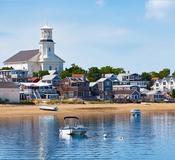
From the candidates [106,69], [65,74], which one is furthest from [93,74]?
[106,69]

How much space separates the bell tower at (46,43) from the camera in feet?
634

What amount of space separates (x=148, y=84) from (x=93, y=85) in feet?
113

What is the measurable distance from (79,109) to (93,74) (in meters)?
57.5

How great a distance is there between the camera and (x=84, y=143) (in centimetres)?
6288

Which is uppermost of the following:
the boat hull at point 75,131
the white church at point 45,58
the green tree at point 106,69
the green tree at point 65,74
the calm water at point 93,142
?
the white church at point 45,58

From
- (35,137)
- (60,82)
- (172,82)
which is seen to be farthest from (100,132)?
(172,82)

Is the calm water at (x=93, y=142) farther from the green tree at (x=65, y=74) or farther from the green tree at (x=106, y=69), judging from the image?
the green tree at (x=106, y=69)

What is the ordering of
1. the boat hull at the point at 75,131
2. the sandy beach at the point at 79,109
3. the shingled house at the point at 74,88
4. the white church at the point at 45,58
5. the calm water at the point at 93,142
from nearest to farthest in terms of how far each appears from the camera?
the calm water at the point at 93,142 → the boat hull at the point at 75,131 → the sandy beach at the point at 79,109 → the shingled house at the point at 74,88 → the white church at the point at 45,58

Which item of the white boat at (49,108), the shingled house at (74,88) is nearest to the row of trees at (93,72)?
the shingled house at (74,88)

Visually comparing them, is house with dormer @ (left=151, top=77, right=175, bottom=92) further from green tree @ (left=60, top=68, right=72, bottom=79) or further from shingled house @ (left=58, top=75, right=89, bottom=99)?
shingled house @ (left=58, top=75, right=89, bottom=99)

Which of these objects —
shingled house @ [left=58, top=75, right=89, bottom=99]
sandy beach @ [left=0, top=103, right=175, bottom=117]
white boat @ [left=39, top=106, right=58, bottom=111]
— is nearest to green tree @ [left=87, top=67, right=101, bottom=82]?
shingled house @ [left=58, top=75, right=89, bottom=99]

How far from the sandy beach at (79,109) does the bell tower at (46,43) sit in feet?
200

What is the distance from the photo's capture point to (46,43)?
19350 cm

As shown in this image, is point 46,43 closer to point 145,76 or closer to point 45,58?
point 45,58
